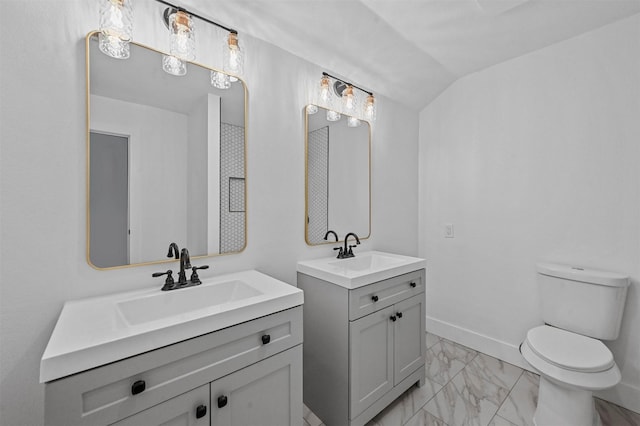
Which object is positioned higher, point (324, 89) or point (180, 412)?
point (324, 89)

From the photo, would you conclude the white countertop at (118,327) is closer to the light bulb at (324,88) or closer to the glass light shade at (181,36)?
the glass light shade at (181,36)

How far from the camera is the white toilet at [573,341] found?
1366 millimetres

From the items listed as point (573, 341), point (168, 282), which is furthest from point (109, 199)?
point (573, 341)

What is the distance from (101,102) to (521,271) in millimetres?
2812

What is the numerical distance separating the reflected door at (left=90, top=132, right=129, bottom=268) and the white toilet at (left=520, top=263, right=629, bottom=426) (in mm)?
2153

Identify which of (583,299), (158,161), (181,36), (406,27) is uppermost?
(406,27)

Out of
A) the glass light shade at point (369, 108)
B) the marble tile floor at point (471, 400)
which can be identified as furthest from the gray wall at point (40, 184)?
the marble tile floor at point (471, 400)

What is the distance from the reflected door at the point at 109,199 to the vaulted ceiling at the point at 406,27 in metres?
0.80

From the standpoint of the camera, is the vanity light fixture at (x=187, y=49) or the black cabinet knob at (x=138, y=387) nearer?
the black cabinet knob at (x=138, y=387)

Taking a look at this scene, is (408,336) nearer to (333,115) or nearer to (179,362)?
(179,362)

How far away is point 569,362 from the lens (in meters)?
1.39

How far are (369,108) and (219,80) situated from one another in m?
1.18

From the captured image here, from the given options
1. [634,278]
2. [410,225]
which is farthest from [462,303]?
[634,278]

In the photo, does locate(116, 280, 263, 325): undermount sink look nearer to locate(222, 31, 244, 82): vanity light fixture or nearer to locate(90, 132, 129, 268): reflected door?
locate(90, 132, 129, 268): reflected door
